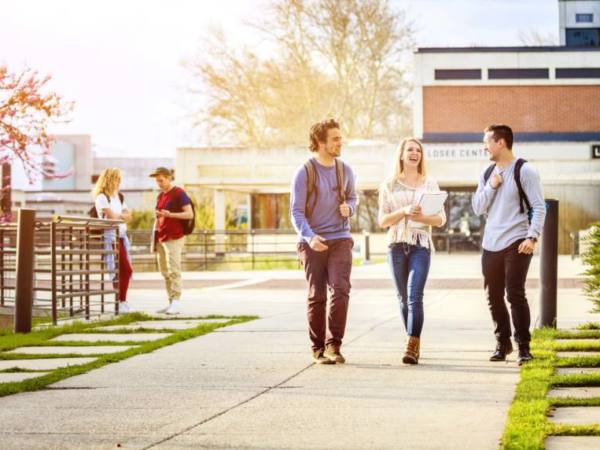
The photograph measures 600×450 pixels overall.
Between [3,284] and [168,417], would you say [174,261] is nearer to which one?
[3,284]

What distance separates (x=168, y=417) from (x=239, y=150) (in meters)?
43.3

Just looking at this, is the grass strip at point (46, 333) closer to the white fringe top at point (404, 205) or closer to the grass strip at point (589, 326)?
the white fringe top at point (404, 205)

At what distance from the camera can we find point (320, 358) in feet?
27.6

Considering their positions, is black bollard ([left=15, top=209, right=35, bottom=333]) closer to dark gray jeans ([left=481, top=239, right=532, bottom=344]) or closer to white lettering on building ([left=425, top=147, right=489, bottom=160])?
dark gray jeans ([left=481, top=239, right=532, bottom=344])

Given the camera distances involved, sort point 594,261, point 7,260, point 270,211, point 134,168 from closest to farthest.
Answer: point 594,261 → point 7,260 → point 270,211 → point 134,168

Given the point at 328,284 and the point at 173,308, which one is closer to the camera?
the point at 328,284

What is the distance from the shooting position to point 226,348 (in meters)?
9.44

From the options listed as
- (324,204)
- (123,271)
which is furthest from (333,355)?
(123,271)

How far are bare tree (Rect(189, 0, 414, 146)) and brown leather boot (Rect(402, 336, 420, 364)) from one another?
48958mm

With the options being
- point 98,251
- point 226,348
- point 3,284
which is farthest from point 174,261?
point 226,348

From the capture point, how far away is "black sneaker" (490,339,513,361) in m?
8.48

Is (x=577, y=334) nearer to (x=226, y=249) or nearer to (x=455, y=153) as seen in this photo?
(x=455, y=153)

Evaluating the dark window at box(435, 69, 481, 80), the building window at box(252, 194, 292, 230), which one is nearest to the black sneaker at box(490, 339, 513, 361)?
the dark window at box(435, 69, 481, 80)

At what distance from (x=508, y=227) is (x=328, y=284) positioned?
133 centimetres
